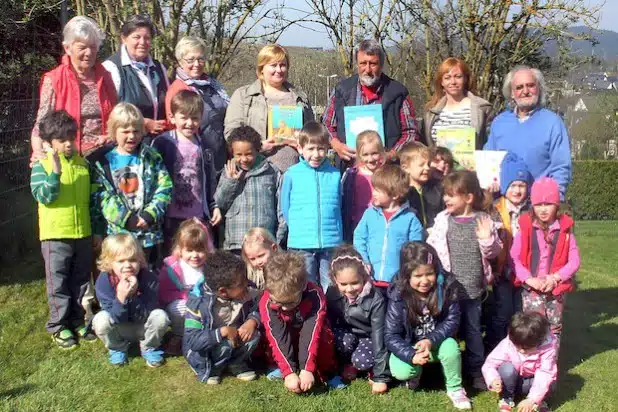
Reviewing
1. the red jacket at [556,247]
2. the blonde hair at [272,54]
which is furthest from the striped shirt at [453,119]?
the blonde hair at [272,54]

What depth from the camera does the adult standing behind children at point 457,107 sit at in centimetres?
536

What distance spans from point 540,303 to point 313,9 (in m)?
5.65

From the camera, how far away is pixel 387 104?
17.8 ft

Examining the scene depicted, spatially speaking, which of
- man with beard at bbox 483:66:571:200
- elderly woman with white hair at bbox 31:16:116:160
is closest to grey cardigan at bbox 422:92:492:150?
man with beard at bbox 483:66:571:200

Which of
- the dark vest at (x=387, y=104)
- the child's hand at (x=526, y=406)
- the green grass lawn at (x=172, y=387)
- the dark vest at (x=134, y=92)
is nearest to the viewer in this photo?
the child's hand at (x=526, y=406)

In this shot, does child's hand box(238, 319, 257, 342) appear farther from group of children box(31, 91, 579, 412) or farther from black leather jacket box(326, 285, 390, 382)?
black leather jacket box(326, 285, 390, 382)

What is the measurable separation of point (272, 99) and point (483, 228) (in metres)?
1.99

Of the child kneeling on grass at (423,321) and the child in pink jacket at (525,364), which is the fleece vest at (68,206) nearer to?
the child kneeling on grass at (423,321)

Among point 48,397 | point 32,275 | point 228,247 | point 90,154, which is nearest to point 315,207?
point 228,247

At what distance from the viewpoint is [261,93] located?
17.7ft

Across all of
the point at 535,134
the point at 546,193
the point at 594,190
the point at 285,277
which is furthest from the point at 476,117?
the point at 594,190

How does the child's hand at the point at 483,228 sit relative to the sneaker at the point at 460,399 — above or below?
above

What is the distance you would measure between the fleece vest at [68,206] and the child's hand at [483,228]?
2685 mm

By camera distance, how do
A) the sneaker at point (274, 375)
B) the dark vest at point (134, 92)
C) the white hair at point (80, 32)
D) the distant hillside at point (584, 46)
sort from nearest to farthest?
the sneaker at point (274, 375) < the white hair at point (80, 32) < the dark vest at point (134, 92) < the distant hillside at point (584, 46)
